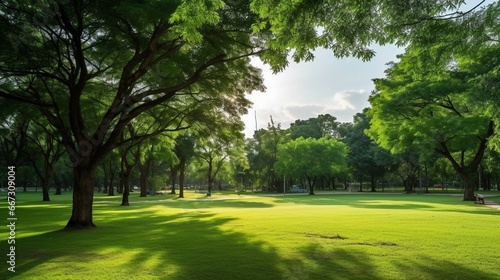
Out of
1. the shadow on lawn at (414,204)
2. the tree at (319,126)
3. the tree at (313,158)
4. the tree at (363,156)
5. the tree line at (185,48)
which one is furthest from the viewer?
the tree at (319,126)

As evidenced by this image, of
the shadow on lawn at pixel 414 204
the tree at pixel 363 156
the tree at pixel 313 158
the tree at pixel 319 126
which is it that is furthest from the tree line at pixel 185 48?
the tree at pixel 319 126

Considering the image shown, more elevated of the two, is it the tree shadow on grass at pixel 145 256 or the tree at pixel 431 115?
the tree at pixel 431 115

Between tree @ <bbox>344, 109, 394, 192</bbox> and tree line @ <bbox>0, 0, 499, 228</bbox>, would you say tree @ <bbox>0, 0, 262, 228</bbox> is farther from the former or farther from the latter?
tree @ <bbox>344, 109, 394, 192</bbox>

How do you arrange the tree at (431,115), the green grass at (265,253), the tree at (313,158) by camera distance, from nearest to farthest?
the green grass at (265,253)
the tree at (431,115)
the tree at (313,158)

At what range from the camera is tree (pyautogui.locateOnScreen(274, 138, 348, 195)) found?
6025cm

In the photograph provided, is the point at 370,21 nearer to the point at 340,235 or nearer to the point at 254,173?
the point at 340,235

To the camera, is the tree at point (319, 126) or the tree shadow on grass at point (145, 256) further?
the tree at point (319, 126)

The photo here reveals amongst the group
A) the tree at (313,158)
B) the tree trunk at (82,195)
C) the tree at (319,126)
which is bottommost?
the tree trunk at (82,195)

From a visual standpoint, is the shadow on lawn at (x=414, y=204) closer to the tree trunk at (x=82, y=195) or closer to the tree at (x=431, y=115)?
the tree at (x=431, y=115)

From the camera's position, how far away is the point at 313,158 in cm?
6069

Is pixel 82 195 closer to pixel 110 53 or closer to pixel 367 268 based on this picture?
pixel 110 53

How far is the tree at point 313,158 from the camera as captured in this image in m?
60.2

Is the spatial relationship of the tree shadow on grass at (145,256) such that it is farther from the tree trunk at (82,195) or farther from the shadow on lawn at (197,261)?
the tree trunk at (82,195)

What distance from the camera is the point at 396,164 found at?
72.0 m
